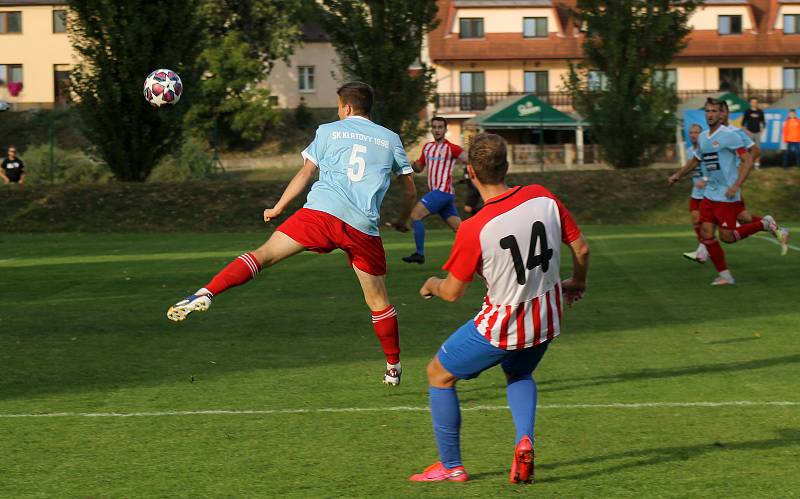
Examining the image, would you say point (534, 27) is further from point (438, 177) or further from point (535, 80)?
point (438, 177)

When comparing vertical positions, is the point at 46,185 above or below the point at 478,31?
below

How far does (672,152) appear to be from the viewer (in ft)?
158

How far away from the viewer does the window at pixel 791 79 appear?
68938 millimetres

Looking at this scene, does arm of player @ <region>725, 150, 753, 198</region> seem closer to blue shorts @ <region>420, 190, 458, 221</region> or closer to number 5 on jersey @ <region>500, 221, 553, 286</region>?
blue shorts @ <region>420, 190, 458, 221</region>

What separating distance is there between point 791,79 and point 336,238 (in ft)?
214

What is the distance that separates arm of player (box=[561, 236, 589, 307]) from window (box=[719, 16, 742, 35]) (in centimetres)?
6717

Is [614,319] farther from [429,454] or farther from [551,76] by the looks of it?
[551,76]

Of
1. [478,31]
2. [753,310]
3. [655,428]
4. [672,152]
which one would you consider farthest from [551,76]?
[655,428]

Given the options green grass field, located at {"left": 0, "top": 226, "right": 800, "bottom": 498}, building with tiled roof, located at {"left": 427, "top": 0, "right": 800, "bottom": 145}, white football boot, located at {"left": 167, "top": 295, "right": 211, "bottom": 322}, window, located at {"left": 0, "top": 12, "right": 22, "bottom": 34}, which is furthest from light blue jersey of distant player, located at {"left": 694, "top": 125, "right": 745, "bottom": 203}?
window, located at {"left": 0, "top": 12, "right": 22, "bottom": 34}

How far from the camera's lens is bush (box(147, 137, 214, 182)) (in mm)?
39844

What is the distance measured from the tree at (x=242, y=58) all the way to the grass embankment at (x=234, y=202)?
30.8 m

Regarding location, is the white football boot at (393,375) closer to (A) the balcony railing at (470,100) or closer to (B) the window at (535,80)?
(A) the balcony railing at (470,100)

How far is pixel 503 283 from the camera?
5680 millimetres

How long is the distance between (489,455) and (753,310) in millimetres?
7053
